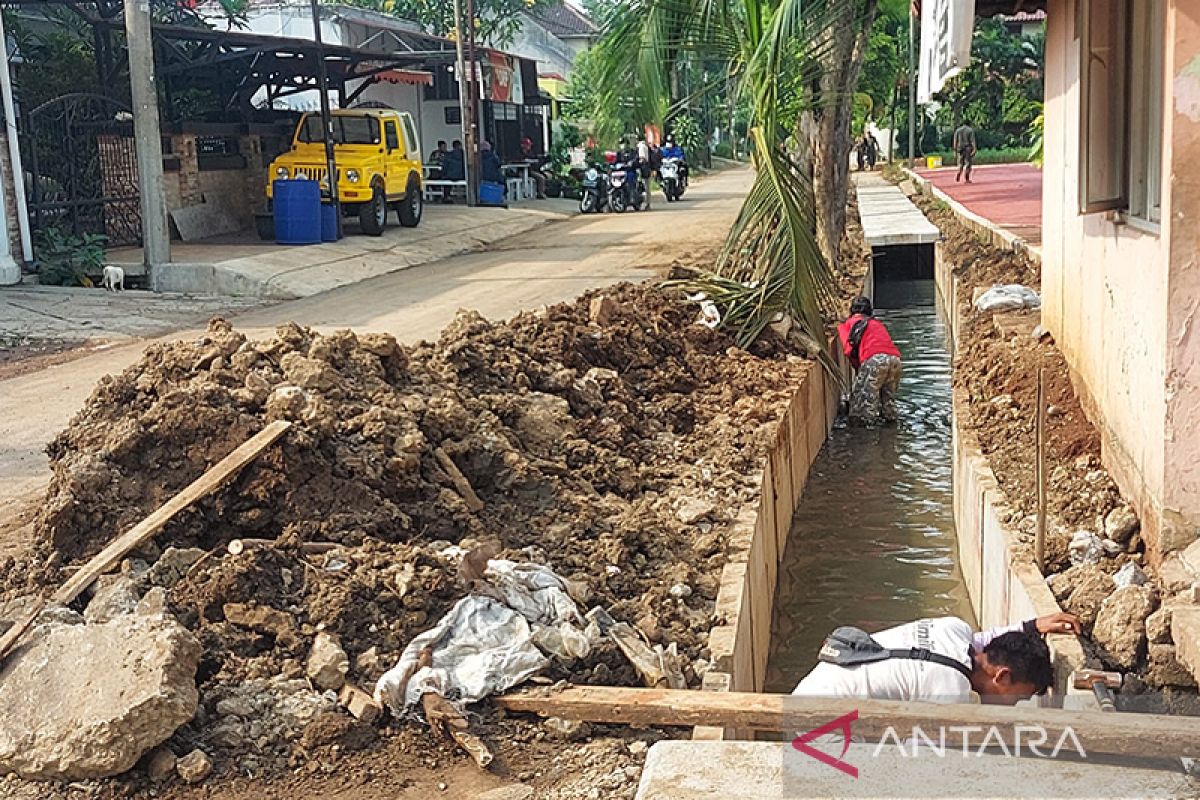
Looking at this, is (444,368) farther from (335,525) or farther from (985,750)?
(985,750)

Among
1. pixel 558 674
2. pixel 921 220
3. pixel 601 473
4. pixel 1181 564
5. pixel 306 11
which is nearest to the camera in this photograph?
pixel 558 674

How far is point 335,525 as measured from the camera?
19.8 ft

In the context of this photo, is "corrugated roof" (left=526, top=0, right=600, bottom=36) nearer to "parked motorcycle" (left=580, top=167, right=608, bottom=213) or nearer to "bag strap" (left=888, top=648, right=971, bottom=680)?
"parked motorcycle" (left=580, top=167, right=608, bottom=213)

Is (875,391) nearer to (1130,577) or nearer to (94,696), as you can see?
(1130,577)

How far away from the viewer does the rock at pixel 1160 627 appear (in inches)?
210

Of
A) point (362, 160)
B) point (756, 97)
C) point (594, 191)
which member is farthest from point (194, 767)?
point (594, 191)

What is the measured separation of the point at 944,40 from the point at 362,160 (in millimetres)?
18231

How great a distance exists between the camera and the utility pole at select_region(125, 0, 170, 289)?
16859 millimetres

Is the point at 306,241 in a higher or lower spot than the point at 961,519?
higher

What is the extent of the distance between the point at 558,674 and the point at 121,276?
45.8 ft

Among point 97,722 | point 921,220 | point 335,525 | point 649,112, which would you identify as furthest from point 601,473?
point 921,220

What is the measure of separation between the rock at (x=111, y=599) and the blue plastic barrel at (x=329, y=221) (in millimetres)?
17113

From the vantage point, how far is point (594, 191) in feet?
109

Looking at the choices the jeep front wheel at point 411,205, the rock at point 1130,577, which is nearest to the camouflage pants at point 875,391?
the rock at point 1130,577
